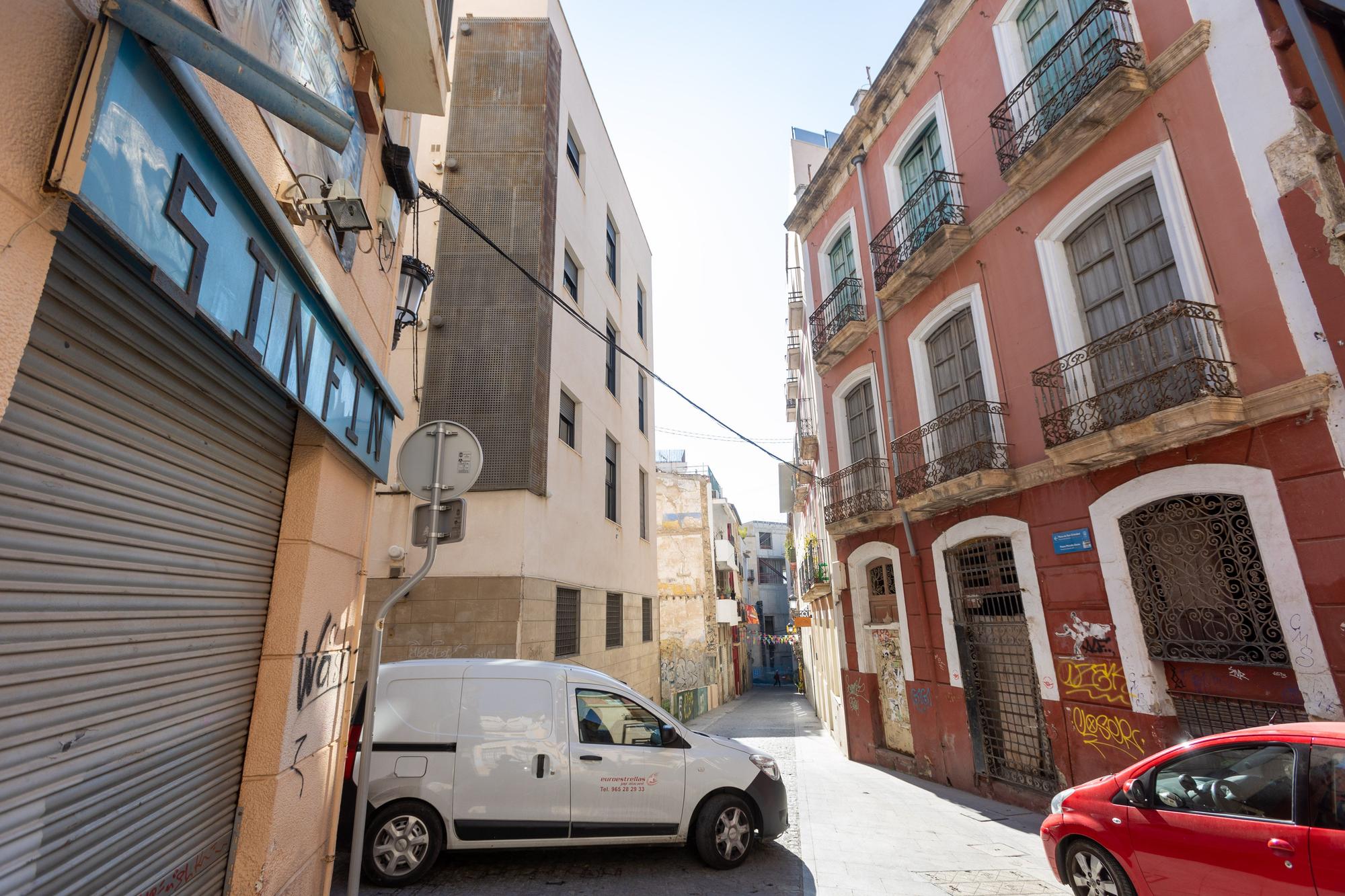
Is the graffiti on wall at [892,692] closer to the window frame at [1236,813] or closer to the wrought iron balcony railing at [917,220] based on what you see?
the window frame at [1236,813]

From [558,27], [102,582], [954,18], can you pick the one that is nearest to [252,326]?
[102,582]

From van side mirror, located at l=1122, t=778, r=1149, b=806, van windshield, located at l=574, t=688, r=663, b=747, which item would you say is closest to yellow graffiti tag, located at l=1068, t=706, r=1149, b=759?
van side mirror, located at l=1122, t=778, r=1149, b=806

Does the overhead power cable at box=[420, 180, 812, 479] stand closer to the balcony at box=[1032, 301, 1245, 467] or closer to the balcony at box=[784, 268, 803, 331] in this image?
the balcony at box=[1032, 301, 1245, 467]

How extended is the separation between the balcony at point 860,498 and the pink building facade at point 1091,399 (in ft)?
0.26

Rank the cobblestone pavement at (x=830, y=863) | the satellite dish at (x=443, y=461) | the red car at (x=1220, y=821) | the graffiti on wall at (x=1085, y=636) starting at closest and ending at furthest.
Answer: the red car at (x=1220, y=821) → the satellite dish at (x=443, y=461) → the cobblestone pavement at (x=830, y=863) → the graffiti on wall at (x=1085, y=636)

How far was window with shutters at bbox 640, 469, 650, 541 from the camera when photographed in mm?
17391

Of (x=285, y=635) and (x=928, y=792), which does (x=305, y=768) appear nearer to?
(x=285, y=635)

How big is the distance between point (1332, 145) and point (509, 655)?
10.6 meters

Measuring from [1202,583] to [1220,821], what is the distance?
3.26m

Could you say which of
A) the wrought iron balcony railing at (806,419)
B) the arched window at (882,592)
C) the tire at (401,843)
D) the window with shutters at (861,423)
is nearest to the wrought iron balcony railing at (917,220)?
the window with shutters at (861,423)

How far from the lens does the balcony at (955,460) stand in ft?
28.8

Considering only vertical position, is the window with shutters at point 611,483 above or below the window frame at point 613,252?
below

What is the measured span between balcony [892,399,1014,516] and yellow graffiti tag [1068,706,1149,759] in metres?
2.98

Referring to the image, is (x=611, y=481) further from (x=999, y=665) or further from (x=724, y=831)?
(x=724, y=831)
